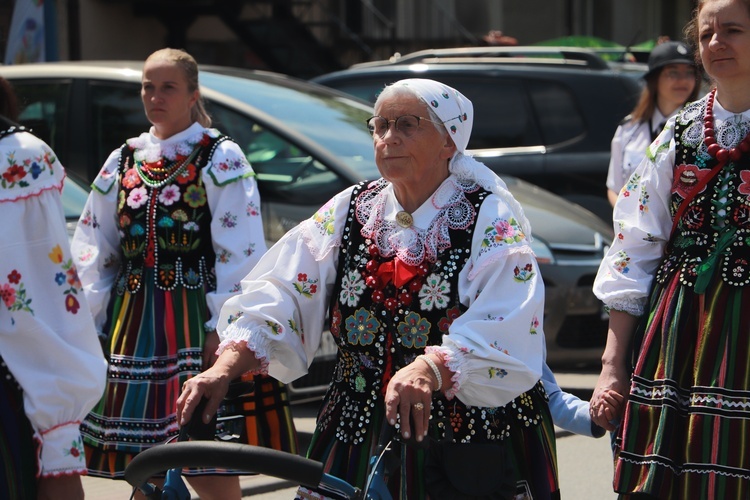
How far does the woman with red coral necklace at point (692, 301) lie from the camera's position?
3.49m

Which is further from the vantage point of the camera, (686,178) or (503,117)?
(503,117)

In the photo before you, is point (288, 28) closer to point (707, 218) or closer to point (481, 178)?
point (481, 178)

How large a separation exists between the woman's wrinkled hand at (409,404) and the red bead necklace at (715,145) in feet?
3.68

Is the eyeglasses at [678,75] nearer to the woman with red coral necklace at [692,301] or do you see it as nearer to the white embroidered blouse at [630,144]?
the white embroidered blouse at [630,144]

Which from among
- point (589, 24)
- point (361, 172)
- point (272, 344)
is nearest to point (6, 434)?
point (272, 344)

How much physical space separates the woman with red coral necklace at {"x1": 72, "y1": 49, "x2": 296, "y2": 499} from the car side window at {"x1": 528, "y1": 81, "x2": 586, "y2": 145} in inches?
206

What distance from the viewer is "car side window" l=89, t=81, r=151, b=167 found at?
304 inches

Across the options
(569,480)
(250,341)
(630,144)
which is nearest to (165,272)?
(250,341)

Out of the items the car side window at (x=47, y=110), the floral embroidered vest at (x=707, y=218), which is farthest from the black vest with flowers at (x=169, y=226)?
the car side window at (x=47, y=110)

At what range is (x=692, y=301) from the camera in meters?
3.58

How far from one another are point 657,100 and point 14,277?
496 centimetres

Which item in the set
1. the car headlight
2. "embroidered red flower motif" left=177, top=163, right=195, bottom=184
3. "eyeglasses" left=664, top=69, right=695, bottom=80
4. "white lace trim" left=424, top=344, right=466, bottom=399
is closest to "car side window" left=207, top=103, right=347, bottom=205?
the car headlight

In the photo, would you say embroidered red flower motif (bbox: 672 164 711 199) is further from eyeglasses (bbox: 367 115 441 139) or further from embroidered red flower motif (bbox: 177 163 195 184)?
embroidered red flower motif (bbox: 177 163 195 184)

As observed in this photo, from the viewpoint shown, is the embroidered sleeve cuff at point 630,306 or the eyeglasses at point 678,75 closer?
the embroidered sleeve cuff at point 630,306
